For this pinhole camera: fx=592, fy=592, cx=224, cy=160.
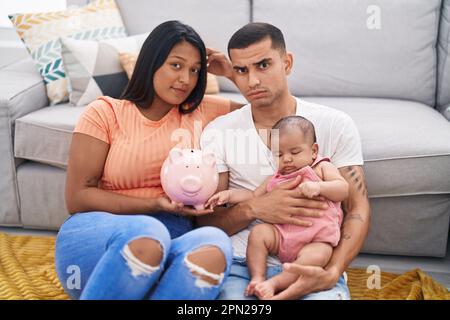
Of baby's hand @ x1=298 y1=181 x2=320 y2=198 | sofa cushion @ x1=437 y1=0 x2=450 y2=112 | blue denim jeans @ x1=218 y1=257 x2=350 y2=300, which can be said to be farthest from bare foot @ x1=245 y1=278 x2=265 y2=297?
sofa cushion @ x1=437 y1=0 x2=450 y2=112

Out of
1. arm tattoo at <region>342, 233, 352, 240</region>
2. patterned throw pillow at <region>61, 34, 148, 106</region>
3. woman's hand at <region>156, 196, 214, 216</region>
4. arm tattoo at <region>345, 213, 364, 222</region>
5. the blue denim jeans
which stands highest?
patterned throw pillow at <region>61, 34, 148, 106</region>

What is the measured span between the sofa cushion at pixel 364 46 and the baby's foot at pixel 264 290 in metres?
1.35

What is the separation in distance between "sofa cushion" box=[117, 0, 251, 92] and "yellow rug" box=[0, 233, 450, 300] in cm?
105

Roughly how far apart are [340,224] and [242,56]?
53cm

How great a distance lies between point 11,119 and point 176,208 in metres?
1.02

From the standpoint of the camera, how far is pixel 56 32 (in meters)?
2.54

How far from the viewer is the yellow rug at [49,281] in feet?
6.27

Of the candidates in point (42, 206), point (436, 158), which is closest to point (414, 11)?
point (436, 158)

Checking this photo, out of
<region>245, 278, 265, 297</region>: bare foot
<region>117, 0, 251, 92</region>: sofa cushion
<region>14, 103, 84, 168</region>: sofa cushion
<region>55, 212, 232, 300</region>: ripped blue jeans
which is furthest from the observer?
<region>117, 0, 251, 92</region>: sofa cushion

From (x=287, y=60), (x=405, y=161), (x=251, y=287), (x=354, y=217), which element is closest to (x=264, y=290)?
(x=251, y=287)

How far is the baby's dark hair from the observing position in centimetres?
153

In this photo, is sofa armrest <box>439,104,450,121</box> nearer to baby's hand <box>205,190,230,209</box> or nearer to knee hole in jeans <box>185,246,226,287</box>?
baby's hand <box>205,190,230,209</box>

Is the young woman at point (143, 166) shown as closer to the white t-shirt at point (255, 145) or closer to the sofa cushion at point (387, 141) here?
the white t-shirt at point (255, 145)

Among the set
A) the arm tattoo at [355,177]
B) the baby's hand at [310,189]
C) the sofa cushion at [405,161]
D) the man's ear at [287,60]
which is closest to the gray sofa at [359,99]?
the sofa cushion at [405,161]
